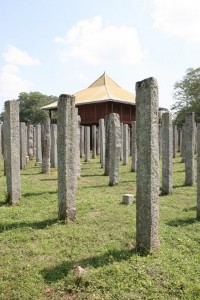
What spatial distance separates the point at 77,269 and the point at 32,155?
635 inches

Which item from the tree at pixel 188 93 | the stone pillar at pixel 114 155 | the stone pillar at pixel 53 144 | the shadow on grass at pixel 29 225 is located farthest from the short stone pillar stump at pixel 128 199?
the tree at pixel 188 93

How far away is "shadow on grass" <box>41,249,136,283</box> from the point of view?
5391mm

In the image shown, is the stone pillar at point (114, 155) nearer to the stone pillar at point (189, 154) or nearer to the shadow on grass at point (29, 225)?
the stone pillar at point (189, 154)

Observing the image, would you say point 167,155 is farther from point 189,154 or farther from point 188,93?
point 188,93

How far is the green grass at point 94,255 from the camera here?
5172 millimetres

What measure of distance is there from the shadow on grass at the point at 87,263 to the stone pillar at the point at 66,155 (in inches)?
64.5

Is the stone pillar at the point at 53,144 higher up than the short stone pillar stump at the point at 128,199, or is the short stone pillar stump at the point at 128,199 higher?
the stone pillar at the point at 53,144

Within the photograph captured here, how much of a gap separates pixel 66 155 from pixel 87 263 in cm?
233

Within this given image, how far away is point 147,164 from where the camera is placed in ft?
19.2

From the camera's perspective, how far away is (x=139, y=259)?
5727 mm

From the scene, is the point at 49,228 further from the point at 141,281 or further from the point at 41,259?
the point at 141,281

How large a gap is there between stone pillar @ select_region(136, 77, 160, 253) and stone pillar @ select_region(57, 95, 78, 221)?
1762 mm

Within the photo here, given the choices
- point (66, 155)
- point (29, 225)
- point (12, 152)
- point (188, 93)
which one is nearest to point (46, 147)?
point (12, 152)

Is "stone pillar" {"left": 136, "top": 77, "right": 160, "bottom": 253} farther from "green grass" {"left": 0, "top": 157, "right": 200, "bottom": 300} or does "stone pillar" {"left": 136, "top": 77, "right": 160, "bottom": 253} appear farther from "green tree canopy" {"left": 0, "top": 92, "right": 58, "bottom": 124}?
"green tree canopy" {"left": 0, "top": 92, "right": 58, "bottom": 124}
